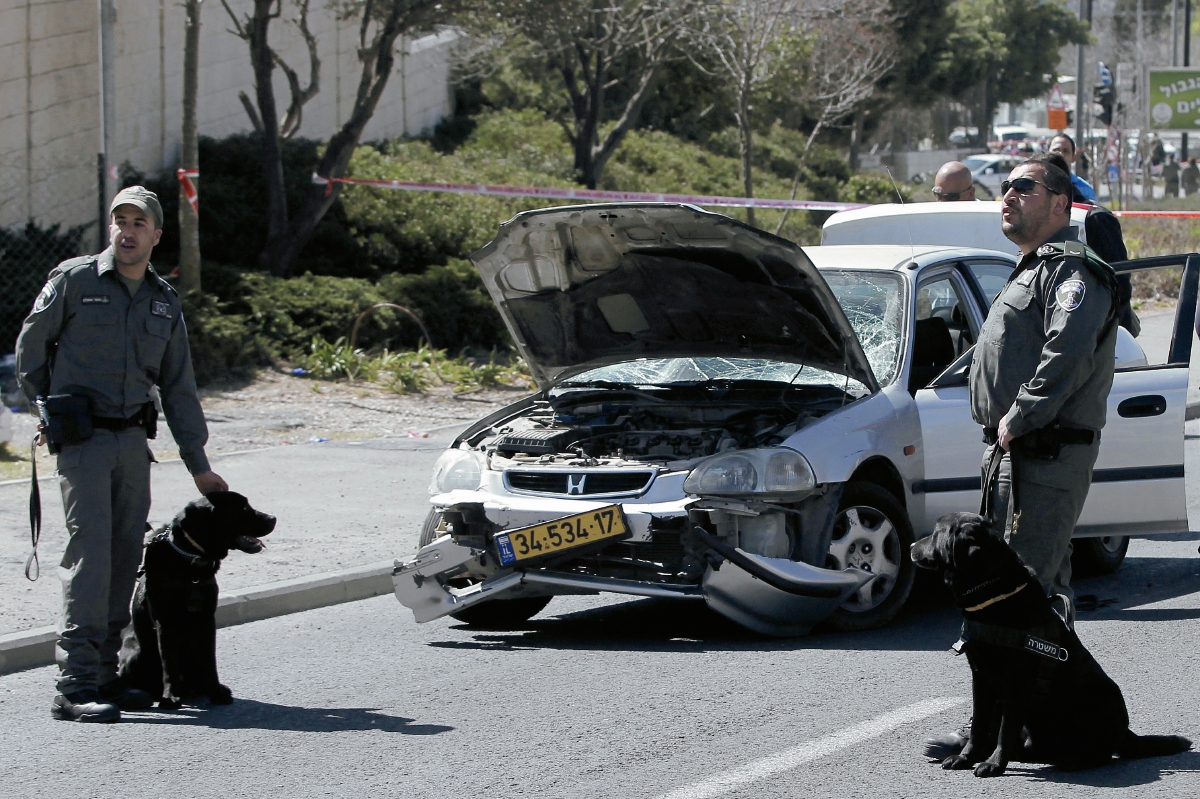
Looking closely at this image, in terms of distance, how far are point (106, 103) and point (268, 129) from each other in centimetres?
280

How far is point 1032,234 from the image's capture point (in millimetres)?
4781

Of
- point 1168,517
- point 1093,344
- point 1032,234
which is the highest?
point 1032,234

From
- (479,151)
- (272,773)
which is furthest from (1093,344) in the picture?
(479,151)

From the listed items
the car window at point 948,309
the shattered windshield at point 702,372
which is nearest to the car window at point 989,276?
the car window at point 948,309

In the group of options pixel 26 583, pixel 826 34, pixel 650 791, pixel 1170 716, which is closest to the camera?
pixel 650 791

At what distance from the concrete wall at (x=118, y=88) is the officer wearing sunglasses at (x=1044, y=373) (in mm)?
12787

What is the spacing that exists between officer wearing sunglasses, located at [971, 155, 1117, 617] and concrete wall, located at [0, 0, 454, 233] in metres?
12.8

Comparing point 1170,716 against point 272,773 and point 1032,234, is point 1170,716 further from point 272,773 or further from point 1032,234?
point 272,773

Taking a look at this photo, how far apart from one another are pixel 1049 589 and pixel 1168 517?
2305mm

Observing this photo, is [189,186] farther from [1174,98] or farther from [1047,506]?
[1174,98]

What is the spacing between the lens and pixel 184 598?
17.1 feet

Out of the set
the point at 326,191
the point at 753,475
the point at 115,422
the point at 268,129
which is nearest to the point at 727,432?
the point at 753,475

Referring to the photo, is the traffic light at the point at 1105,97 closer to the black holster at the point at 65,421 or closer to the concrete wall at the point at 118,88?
the concrete wall at the point at 118,88

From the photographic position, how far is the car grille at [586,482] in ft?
20.0
